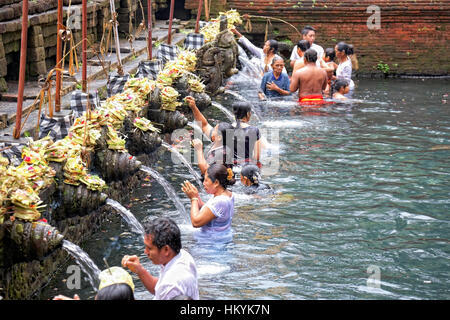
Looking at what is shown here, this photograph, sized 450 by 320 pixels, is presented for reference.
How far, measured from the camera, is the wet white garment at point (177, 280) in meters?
4.79

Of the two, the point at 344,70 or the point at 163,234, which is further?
the point at 344,70

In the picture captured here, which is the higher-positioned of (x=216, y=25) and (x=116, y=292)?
(x=216, y=25)

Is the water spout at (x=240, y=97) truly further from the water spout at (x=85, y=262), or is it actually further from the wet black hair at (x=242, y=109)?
the water spout at (x=85, y=262)

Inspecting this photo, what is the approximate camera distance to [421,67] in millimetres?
19578

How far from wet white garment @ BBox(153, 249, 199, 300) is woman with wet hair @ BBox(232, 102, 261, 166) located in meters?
4.57

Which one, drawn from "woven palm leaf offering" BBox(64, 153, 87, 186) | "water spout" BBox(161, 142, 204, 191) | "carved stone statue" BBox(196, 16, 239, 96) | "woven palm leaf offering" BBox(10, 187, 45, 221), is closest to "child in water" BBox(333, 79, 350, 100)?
"carved stone statue" BBox(196, 16, 239, 96)

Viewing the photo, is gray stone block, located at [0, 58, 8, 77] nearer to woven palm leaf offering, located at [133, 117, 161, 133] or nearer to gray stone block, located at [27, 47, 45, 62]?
gray stone block, located at [27, 47, 45, 62]

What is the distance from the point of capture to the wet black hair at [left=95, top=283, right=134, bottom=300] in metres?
4.24

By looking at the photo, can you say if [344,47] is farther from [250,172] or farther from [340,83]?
[250,172]

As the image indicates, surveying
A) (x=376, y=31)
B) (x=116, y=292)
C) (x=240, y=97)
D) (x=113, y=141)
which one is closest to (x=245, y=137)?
(x=113, y=141)

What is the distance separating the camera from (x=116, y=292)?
425cm

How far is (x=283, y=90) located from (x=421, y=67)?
7267 millimetres

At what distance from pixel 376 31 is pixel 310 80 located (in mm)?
6485

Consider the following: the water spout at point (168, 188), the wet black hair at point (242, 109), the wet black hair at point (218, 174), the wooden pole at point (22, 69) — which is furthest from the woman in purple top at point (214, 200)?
the wet black hair at point (242, 109)
